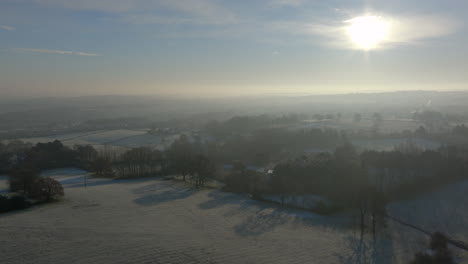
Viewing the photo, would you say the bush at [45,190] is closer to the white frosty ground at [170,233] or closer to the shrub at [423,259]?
the white frosty ground at [170,233]

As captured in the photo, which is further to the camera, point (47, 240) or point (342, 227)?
point (342, 227)

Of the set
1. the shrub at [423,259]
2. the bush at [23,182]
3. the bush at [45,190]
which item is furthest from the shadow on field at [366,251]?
the bush at [23,182]

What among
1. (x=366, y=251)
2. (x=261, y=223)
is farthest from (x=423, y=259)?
(x=261, y=223)

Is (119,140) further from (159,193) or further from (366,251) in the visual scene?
(366,251)

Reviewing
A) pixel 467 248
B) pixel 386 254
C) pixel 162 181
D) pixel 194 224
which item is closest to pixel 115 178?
pixel 162 181

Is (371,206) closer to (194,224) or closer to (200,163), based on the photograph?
(194,224)

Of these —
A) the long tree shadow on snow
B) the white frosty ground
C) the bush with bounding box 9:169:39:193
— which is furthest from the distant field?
the white frosty ground
